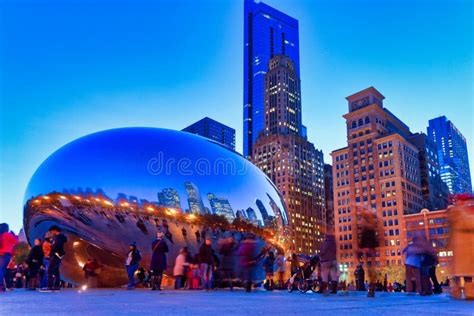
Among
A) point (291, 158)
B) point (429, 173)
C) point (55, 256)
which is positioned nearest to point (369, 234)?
point (55, 256)

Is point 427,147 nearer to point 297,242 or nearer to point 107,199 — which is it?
point 297,242

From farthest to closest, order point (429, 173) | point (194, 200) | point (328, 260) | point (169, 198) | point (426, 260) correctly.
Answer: point (429, 173) < point (194, 200) < point (169, 198) < point (328, 260) < point (426, 260)

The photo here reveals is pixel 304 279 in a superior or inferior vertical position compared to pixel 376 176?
inferior

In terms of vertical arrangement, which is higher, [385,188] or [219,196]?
[385,188]

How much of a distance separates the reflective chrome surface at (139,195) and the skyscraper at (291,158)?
109 metres

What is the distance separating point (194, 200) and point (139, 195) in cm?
152

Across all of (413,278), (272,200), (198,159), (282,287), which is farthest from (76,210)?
(413,278)

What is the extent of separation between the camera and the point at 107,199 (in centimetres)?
1203

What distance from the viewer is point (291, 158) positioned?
13088 centimetres

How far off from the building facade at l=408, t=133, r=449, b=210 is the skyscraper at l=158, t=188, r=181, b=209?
115 meters

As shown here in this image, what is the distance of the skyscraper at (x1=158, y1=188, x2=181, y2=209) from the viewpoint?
1201cm

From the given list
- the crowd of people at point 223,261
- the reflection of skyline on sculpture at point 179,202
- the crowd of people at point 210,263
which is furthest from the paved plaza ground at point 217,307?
the reflection of skyline on sculpture at point 179,202

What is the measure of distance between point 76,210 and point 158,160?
2704 mm

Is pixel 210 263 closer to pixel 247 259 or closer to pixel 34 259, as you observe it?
pixel 247 259
